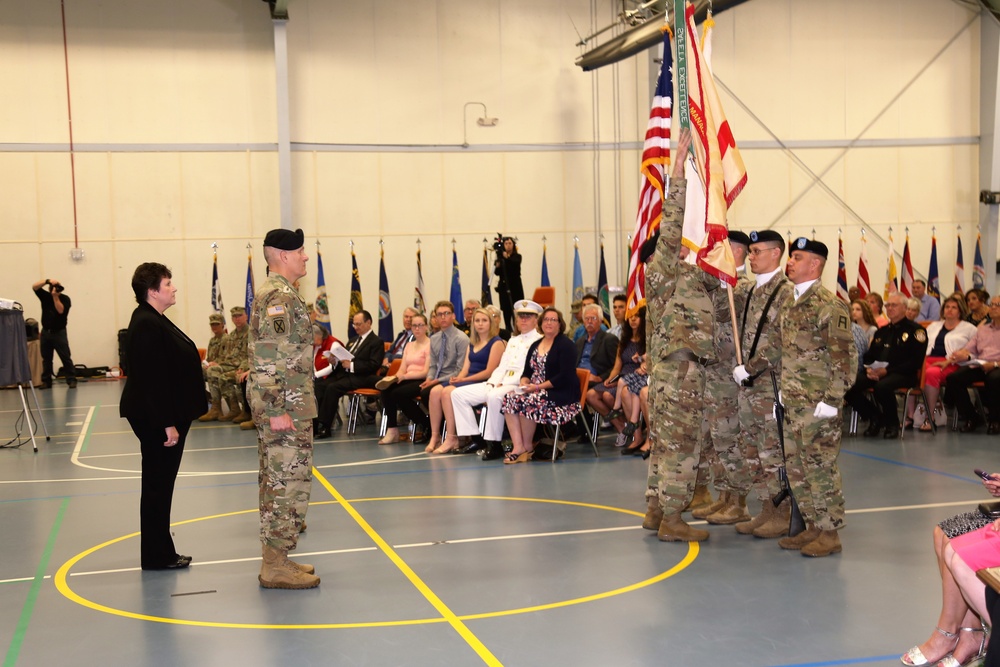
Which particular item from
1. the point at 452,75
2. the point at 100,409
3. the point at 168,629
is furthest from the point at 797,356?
the point at 452,75

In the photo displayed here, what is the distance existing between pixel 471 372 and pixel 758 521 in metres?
4.49

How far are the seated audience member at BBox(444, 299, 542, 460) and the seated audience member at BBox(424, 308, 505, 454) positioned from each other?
0.08 meters

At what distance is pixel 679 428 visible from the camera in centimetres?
575

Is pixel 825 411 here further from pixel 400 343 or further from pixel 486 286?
pixel 486 286

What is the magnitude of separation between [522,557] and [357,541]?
113cm

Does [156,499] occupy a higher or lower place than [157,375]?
lower

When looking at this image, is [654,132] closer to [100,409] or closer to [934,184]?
[100,409]

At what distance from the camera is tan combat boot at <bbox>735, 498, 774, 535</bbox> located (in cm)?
599

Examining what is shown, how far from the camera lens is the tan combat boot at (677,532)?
5.85 metres

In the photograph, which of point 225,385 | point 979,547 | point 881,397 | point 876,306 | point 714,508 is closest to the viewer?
point 979,547

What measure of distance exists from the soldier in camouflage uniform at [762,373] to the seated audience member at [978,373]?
16.0 ft

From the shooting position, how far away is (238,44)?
18.1m

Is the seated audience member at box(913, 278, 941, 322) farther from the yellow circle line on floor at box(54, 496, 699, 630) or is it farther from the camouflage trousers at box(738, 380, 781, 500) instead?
the yellow circle line on floor at box(54, 496, 699, 630)

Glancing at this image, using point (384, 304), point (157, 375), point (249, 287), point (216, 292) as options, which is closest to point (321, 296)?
point (384, 304)
